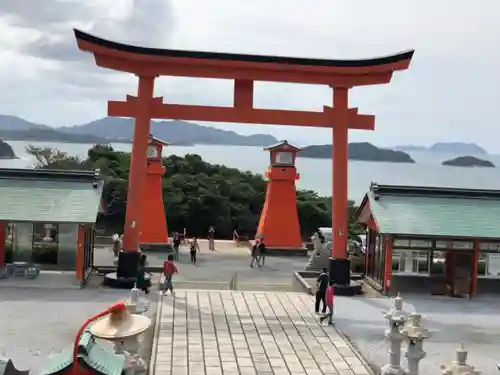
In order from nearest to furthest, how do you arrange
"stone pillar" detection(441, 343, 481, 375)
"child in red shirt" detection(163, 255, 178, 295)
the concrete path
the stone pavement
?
"stone pillar" detection(441, 343, 481, 375)
the stone pavement
"child in red shirt" detection(163, 255, 178, 295)
the concrete path

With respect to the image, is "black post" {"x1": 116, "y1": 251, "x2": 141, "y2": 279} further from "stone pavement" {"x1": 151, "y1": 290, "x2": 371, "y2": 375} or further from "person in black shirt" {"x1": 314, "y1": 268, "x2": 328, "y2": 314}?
"person in black shirt" {"x1": 314, "y1": 268, "x2": 328, "y2": 314}

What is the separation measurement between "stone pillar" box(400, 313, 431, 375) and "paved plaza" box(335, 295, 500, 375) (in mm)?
1334

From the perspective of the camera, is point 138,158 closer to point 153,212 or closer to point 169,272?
point 169,272

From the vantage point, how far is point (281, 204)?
31.1 metres

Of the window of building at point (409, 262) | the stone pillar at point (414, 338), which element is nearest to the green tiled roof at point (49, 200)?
the window of building at point (409, 262)

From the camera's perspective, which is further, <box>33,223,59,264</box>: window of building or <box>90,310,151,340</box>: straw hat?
<box>33,223,59,264</box>: window of building

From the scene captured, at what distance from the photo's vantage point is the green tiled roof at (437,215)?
21.3 metres

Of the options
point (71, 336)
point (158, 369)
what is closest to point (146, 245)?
point (71, 336)

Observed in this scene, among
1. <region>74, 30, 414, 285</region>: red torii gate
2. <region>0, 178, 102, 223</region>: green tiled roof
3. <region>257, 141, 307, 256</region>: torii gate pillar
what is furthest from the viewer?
<region>257, 141, 307, 256</region>: torii gate pillar

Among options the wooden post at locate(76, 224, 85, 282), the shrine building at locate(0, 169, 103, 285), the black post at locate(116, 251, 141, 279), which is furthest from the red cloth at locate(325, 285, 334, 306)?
the wooden post at locate(76, 224, 85, 282)

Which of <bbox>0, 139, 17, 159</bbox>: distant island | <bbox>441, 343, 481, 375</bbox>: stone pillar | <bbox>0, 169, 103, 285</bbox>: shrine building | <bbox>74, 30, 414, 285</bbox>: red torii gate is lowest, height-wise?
<bbox>441, 343, 481, 375</bbox>: stone pillar

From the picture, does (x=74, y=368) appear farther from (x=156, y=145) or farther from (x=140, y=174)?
(x=156, y=145)

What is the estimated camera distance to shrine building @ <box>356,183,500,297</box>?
21359 millimetres

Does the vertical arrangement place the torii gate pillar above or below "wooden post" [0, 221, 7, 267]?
above
